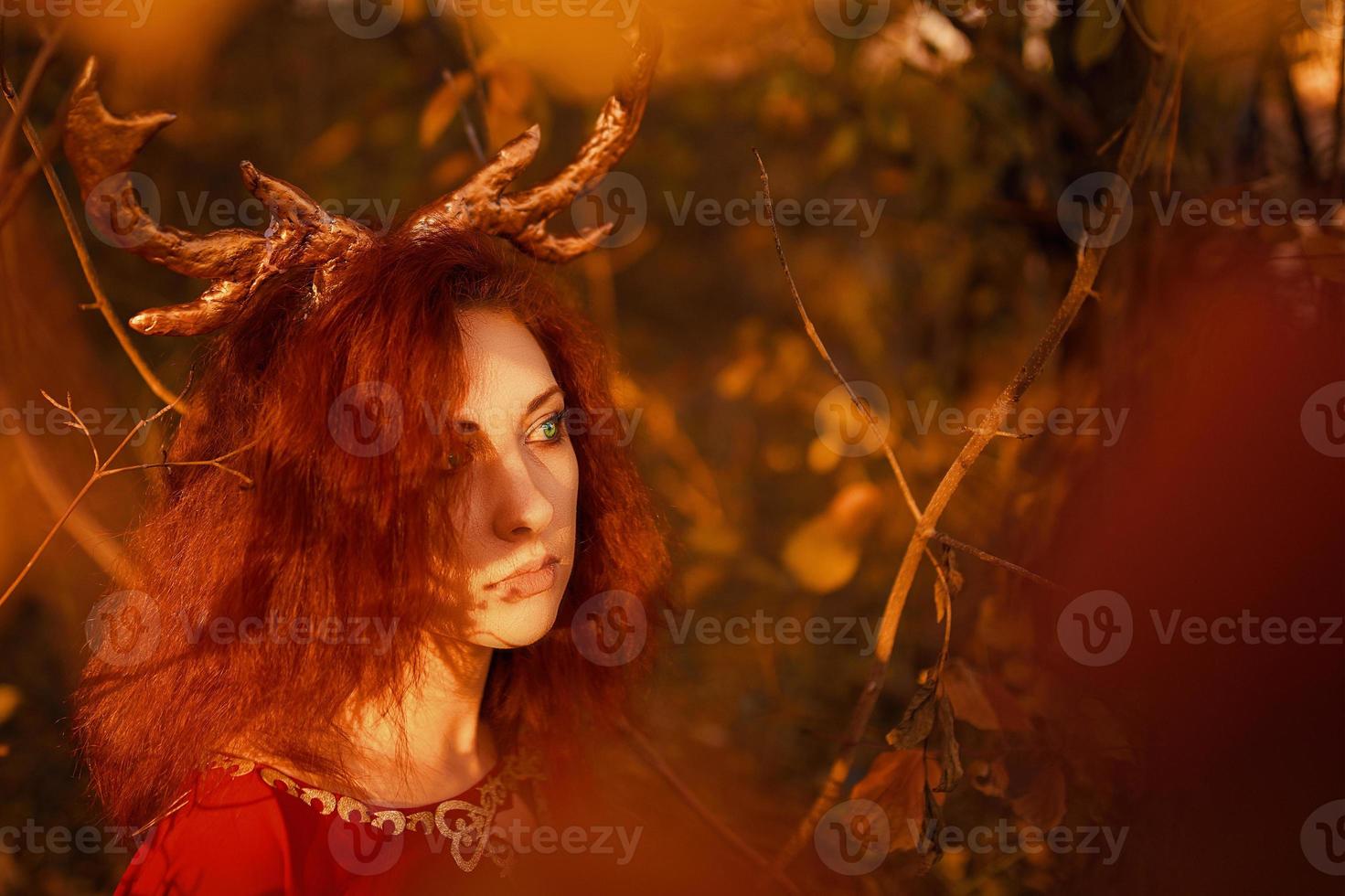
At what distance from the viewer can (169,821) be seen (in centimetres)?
92

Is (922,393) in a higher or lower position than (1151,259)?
lower

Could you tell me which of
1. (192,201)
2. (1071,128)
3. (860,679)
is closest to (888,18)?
(1071,128)

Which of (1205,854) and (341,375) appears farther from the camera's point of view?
(1205,854)

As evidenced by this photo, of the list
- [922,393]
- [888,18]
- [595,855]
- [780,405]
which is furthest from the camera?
[780,405]

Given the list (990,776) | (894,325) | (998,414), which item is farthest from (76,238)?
(894,325)

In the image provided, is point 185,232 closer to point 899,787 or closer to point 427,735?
point 427,735

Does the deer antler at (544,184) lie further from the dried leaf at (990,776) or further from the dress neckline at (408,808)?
the dried leaf at (990,776)

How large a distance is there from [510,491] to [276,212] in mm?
324

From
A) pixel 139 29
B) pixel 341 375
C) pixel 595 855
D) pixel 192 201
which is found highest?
pixel 139 29

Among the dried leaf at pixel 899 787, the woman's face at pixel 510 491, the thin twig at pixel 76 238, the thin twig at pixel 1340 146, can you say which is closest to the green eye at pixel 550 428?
the woman's face at pixel 510 491

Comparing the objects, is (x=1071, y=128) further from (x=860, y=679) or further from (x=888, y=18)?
(x=860, y=679)

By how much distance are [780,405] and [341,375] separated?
2108 millimetres

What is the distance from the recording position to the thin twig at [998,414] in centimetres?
96

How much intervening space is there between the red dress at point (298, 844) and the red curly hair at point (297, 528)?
4 centimetres
